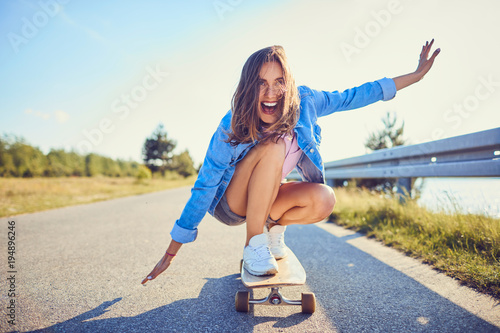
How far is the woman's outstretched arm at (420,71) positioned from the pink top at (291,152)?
0.92m

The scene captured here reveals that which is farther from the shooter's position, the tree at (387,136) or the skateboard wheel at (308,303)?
the tree at (387,136)

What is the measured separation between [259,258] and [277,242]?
1.58 ft

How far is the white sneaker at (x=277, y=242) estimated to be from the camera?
217cm

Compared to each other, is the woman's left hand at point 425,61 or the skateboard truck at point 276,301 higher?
the woman's left hand at point 425,61

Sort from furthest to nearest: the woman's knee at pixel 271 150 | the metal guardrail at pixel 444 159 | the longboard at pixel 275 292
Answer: the metal guardrail at pixel 444 159
the woman's knee at pixel 271 150
the longboard at pixel 275 292

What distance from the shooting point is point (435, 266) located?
7.48 ft

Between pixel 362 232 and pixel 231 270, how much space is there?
2.23 metres

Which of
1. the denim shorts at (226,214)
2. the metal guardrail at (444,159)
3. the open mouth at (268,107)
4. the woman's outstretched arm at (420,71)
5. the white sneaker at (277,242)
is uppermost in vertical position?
the woman's outstretched arm at (420,71)

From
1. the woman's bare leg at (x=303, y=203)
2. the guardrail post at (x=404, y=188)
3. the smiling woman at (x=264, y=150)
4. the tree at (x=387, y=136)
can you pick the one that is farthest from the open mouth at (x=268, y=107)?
the tree at (x=387, y=136)

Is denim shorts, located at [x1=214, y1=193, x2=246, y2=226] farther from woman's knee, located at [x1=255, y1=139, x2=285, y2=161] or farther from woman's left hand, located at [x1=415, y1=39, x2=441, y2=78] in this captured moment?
woman's left hand, located at [x1=415, y1=39, x2=441, y2=78]

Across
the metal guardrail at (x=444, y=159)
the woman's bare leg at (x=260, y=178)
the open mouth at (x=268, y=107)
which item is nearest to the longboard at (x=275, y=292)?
the woman's bare leg at (x=260, y=178)

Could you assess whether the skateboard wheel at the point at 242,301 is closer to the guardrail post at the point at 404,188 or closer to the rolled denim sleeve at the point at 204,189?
the rolled denim sleeve at the point at 204,189

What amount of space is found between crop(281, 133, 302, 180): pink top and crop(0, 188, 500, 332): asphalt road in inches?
36.9

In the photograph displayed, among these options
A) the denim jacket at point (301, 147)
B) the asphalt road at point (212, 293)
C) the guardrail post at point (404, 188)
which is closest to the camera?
the asphalt road at point (212, 293)
